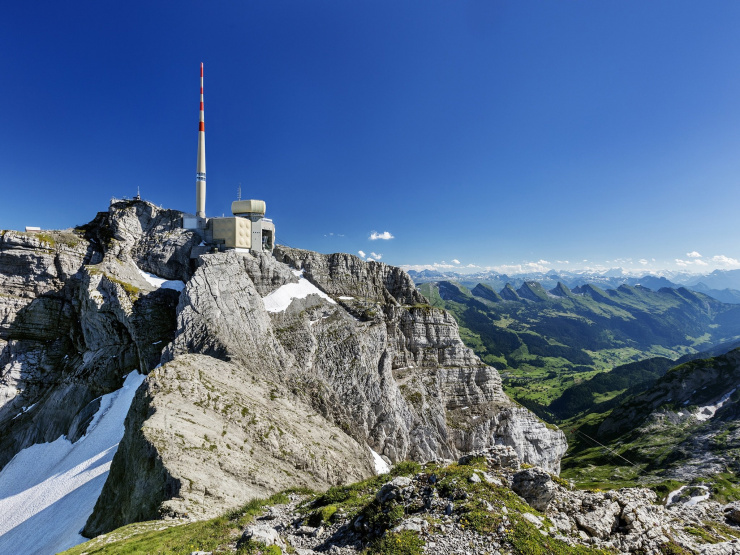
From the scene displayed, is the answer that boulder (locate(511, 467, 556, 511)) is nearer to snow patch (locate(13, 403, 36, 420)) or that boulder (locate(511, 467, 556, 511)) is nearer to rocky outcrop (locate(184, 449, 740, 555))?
rocky outcrop (locate(184, 449, 740, 555))

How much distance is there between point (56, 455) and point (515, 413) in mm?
78123

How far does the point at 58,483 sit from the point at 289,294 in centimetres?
4034

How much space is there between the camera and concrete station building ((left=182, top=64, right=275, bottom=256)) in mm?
69688

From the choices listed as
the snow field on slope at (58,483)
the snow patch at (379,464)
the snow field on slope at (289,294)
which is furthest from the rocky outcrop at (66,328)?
the snow patch at (379,464)

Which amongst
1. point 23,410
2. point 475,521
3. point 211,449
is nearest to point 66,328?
point 23,410

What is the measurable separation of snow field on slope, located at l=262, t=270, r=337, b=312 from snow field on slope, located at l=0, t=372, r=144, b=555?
23298 mm

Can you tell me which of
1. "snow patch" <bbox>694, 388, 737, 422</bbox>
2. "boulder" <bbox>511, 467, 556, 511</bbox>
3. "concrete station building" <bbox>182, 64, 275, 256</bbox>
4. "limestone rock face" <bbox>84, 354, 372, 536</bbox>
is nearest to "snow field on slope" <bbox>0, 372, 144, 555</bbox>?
"limestone rock face" <bbox>84, 354, 372, 536</bbox>

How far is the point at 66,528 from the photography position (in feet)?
96.8

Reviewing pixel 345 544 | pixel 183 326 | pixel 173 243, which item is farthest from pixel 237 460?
pixel 173 243

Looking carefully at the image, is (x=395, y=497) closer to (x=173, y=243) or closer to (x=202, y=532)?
(x=202, y=532)

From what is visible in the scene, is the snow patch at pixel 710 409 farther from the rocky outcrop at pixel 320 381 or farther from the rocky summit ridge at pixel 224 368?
the rocky summit ridge at pixel 224 368

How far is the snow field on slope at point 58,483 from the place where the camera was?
30375 millimetres

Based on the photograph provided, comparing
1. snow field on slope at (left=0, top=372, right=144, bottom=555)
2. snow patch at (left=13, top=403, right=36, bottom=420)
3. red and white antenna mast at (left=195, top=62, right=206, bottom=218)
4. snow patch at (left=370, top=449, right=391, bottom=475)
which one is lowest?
snow patch at (left=370, top=449, right=391, bottom=475)

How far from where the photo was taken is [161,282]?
220 ft
